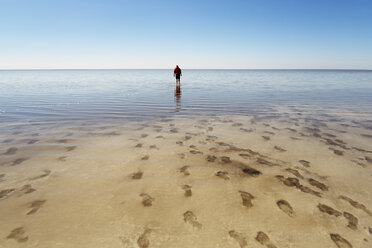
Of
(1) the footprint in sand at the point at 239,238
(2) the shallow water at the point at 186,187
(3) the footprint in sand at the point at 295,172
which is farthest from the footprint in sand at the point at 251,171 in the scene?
(1) the footprint in sand at the point at 239,238

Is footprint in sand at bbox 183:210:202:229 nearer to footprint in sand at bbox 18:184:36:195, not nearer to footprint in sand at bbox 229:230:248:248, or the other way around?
footprint in sand at bbox 229:230:248:248

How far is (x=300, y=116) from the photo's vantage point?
32.5 feet

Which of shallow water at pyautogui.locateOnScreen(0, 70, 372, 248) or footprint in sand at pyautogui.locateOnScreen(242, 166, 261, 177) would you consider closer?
shallow water at pyautogui.locateOnScreen(0, 70, 372, 248)

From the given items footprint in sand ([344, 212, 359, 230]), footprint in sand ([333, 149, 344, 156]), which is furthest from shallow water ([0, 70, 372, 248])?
footprint in sand ([333, 149, 344, 156])

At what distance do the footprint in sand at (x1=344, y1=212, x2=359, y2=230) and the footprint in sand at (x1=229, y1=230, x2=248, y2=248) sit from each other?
5.56 feet

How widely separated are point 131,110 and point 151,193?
8512mm

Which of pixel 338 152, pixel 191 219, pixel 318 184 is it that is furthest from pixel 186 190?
pixel 338 152

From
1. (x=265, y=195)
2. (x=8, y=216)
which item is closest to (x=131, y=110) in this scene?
(x=8, y=216)

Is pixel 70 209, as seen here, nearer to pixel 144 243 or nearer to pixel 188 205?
pixel 144 243

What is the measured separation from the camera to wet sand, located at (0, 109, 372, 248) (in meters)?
2.72

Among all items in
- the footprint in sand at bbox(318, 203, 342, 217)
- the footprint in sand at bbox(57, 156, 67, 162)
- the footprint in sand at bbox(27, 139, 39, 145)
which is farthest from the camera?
the footprint in sand at bbox(27, 139, 39, 145)

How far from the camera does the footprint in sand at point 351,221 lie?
2881 mm

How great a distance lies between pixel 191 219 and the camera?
3.00 metres

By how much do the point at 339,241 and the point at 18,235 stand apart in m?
4.50
